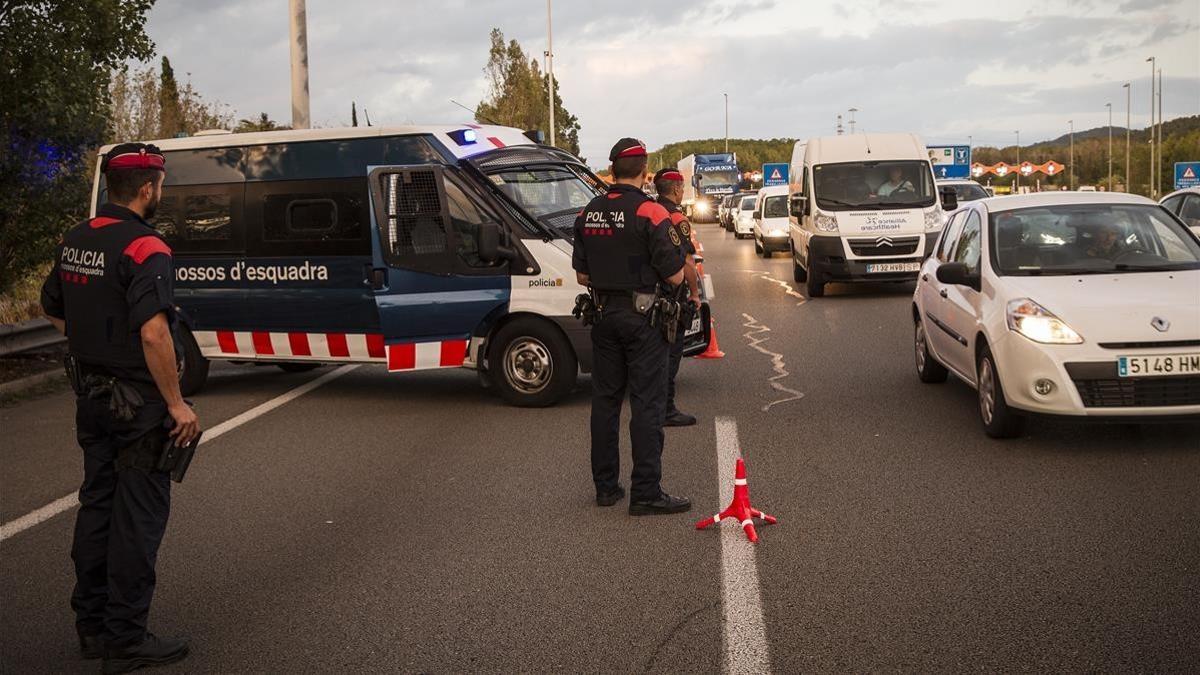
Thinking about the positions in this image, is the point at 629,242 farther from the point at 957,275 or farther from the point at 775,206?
the point at 775,206

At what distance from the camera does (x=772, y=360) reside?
12617 millimetres

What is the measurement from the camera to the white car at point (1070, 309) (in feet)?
24.8

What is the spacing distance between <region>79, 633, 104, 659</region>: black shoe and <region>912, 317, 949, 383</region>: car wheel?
23.8 ft

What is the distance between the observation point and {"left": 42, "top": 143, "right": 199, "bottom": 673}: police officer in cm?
462

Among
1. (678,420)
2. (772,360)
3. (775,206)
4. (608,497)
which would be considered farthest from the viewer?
(775,206)

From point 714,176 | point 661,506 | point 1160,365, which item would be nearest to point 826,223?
point 1160,365

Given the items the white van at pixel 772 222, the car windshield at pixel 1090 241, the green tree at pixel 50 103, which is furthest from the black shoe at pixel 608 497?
the white van at pixel 772 222

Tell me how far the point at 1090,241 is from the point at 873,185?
11157 millimetres

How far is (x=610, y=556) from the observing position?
234 inches

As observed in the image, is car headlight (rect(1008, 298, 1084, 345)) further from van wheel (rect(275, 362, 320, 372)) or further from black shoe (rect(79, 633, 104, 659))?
van wheel (rect(275, 362, 320, 372))

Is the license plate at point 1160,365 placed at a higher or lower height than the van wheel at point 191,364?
higher

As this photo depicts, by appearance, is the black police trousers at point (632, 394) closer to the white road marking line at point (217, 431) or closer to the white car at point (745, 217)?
the white road marking line at point (217, 431)

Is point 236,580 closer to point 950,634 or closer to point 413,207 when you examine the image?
point 950,634

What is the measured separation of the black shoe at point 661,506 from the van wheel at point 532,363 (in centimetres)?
332
